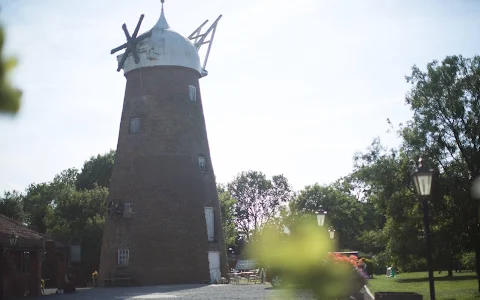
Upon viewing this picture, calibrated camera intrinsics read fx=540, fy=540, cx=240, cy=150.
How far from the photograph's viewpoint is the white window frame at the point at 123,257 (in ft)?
100.0

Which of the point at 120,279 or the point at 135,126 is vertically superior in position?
the point at 135,126

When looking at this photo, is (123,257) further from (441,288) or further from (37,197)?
(37,197)

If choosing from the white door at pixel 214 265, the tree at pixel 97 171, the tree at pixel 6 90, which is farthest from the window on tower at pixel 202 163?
the tree at pixel 6 90

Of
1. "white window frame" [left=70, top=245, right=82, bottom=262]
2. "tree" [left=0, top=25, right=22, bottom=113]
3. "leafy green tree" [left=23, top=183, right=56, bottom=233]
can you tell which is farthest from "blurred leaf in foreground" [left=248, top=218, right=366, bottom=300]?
"leafy green tree" [left=23, top=183, right=56, bottom=233]

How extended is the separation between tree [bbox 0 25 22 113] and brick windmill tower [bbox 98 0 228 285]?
28285 millimetres

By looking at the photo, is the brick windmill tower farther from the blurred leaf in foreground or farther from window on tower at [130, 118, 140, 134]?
the blurred leaf in foreground

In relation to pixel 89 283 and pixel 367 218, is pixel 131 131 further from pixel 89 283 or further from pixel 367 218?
pixel 367 218

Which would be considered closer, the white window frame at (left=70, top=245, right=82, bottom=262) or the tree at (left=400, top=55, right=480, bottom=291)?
the tree at (left=400, top=55, right=480, bottom=291)

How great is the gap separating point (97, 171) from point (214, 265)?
29.2m

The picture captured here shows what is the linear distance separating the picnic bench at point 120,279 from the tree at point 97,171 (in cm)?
2718

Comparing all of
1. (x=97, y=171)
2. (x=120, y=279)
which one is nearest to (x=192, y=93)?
(x=120, y=279)

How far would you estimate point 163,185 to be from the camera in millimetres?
31125

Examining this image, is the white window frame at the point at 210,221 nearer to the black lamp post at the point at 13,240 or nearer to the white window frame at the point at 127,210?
the white window frame at the point at 127,210

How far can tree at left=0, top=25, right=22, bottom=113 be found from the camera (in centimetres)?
247
